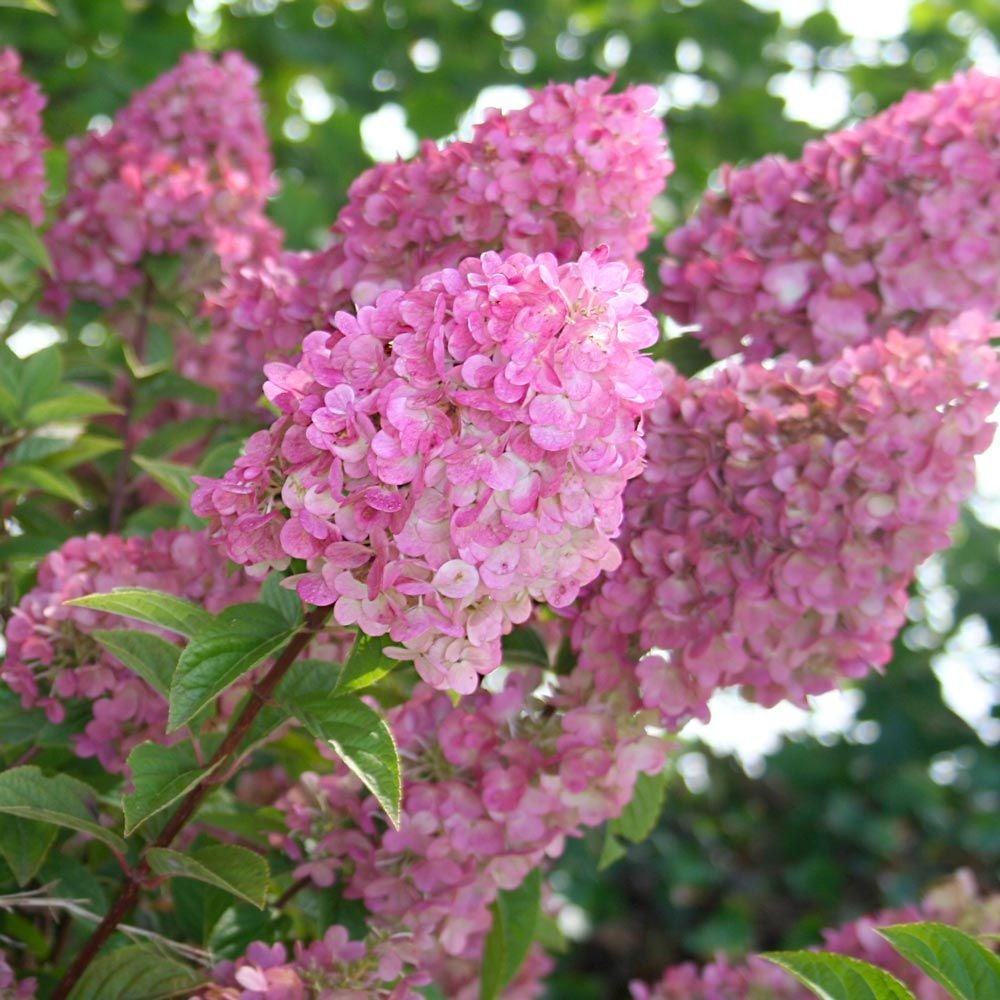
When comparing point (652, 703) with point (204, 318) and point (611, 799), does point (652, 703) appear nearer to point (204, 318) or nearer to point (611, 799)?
point (611, 799)

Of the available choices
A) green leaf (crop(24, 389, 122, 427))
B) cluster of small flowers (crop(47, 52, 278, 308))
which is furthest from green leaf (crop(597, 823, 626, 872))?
cluster of small flowers (crop(47, 52, 278, 308))

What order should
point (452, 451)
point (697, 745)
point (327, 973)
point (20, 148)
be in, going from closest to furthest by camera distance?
1. point (452, 451)
2. point (327, 973)
3. point (20, 148)
4. point (697, 745)

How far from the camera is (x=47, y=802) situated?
0.81 meters

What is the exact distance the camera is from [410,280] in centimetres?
96

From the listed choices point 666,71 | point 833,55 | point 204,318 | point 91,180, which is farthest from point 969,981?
point 833,55

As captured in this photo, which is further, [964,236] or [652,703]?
[964,236]

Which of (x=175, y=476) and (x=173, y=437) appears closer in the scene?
(x=175, y=476)

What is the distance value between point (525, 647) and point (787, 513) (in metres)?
0.21

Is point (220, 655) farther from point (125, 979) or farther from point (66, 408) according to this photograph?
point (66, 408)

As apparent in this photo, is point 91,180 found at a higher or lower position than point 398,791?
higher

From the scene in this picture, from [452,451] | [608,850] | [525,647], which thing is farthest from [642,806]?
[452,451]

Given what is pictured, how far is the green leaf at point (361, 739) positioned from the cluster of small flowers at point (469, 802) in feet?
0.54

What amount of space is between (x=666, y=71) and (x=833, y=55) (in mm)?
419

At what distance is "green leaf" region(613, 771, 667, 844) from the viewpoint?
1.06 meters
